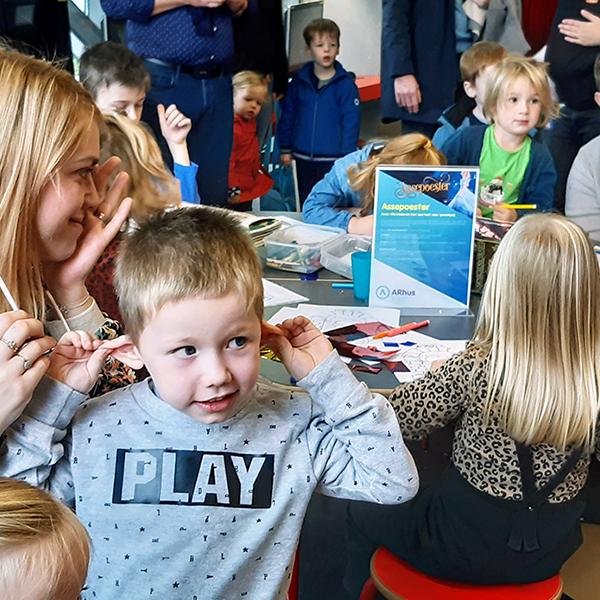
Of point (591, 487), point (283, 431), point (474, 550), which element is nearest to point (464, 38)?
point (591, 487)

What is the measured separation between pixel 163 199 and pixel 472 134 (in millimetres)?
1573

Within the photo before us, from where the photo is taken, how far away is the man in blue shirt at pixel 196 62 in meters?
3.49

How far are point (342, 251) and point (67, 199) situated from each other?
1.29 metres

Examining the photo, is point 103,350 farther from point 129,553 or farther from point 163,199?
point 163,199

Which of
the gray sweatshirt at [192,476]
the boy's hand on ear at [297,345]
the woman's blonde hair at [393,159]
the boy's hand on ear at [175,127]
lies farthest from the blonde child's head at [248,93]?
the gray sweatshirt at [192,476]

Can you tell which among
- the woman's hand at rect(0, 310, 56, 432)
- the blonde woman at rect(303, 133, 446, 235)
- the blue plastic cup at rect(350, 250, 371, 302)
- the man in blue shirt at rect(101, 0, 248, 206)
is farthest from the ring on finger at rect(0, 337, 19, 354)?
the man in blue shirt at rect(101, 0, 248, 206)

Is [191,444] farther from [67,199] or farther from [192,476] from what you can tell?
[67,199]

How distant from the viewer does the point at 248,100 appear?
178 inches

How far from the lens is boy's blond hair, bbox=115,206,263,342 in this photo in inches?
42.8

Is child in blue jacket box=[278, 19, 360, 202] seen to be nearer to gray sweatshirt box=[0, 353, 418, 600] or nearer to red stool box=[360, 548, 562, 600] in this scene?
red stool box=[360, 548, 562, 600]

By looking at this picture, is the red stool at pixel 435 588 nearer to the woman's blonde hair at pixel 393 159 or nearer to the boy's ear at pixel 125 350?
the boy's ear at pixel 125 350

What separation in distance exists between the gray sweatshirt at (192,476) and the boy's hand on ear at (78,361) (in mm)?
16

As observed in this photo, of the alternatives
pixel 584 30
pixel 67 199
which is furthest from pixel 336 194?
pixel 584 30

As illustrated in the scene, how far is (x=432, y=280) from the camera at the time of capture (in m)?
2.11
